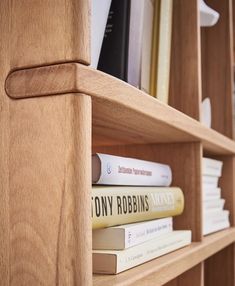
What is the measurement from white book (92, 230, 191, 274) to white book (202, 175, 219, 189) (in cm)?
36

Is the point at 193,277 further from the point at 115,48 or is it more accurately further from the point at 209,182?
the point at 115,48

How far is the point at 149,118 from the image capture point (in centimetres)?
75

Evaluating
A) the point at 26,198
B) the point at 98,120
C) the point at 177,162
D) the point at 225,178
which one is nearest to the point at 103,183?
the point at 98,120

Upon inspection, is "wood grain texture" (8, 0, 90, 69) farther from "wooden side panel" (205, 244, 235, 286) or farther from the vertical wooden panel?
"wooden side panel" (205, 244, 235, 286)

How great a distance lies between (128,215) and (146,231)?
0.22ft

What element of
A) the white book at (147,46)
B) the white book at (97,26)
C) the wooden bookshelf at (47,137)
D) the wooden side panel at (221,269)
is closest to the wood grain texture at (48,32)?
the wooden bookshelf at (47,137)

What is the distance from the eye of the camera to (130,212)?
81cm

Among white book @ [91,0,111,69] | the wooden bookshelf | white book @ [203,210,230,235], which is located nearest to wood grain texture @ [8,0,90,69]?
the wooden bookshelf

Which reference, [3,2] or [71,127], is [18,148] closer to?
[71,127]

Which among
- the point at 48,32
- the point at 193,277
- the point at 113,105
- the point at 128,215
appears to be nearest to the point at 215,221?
the point at 193,277

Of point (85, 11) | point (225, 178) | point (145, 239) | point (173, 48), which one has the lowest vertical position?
point (145, 239)

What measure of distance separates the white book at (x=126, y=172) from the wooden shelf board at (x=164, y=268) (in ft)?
0.47

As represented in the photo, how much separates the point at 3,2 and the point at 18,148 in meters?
0.17

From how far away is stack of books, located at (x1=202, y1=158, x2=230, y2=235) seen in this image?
1283 mm
